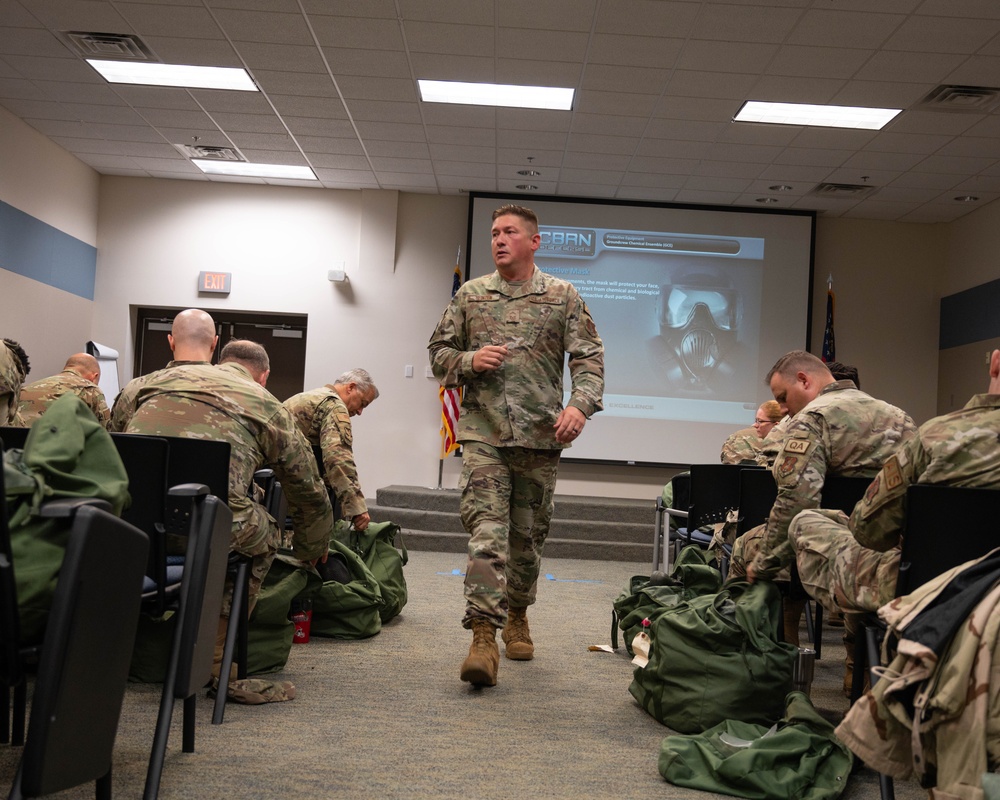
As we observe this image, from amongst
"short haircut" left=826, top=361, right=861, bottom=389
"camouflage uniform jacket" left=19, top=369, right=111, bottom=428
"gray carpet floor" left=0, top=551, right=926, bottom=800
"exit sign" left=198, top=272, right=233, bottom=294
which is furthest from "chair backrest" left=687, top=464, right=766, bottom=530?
"exit sign" left=198, top=272, right=233, bottom=294

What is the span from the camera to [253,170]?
9.45 metres

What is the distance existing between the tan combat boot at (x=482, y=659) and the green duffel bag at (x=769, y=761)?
789mm

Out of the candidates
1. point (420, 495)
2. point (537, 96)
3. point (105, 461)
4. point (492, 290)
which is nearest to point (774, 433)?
point (492, 290)

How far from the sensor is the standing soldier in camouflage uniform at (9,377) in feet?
12.5

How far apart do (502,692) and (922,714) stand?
1.72 metres

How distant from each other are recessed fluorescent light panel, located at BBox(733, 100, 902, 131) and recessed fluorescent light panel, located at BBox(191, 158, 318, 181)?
4.39 meters

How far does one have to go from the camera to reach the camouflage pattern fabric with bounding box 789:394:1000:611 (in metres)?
2.06

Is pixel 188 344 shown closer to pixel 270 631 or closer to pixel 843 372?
pixel 270 631

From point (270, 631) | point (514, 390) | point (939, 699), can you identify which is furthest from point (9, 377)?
point (939, 699)

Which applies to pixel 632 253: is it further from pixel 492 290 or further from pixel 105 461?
pixel 105 461

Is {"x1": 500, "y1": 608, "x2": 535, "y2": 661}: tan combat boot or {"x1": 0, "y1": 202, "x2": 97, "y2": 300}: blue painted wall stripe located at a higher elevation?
{"x1": 0, "y1": 202, "x2": 97, "y2": 300}: blue painted wall stripe

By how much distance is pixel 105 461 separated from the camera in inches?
62.1

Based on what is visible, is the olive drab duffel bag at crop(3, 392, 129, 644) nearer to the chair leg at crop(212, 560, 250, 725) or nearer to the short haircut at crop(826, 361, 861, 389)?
the chair leg at crop(212, 560, 250, 725)

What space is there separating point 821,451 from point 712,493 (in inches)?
54.4
